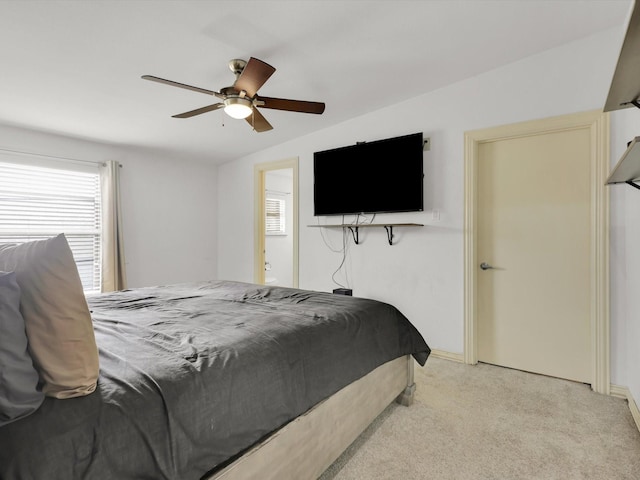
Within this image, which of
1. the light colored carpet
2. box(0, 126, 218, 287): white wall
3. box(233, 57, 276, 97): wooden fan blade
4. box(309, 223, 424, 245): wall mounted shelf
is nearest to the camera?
the light colored carpet

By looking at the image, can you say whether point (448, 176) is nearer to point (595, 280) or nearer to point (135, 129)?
point (595, 280)

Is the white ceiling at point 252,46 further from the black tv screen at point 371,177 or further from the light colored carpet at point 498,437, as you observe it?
the light colored carpet at point 498,437

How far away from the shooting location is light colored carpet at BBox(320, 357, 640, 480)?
5.49ft

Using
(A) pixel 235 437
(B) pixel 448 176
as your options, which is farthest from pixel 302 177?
(A) pixel 235 437

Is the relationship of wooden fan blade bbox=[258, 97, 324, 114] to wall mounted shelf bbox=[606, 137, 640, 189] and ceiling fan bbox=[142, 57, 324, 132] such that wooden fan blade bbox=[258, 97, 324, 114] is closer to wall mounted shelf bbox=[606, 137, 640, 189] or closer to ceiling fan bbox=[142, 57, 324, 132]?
ceiling fan bbox=[142, 57, 324, 132]

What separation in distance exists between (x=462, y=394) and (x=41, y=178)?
4538 millimetres

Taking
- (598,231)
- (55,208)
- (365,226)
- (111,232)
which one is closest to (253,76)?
(365,226)

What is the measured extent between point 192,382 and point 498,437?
1.81 meters

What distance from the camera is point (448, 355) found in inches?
127

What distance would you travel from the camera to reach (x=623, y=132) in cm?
246

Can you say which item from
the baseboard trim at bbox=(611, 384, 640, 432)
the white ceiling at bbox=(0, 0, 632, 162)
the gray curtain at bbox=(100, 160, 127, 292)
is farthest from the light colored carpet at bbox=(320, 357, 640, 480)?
the gray curtain at bbox=(100, 160, 127, 292)

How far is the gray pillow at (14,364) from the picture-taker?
2.61 feet

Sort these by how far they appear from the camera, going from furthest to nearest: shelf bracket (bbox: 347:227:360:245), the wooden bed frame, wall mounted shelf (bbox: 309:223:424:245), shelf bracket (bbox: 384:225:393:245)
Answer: shelf bracket (bbox: 347:227:360:245), shelf bracket (bbox: 384:225:393:245), wall mounted shelf (bbox: 309:223:424:245), the wooden bed frame

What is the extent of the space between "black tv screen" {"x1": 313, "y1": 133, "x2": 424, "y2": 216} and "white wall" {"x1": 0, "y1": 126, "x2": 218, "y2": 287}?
2.06 m
